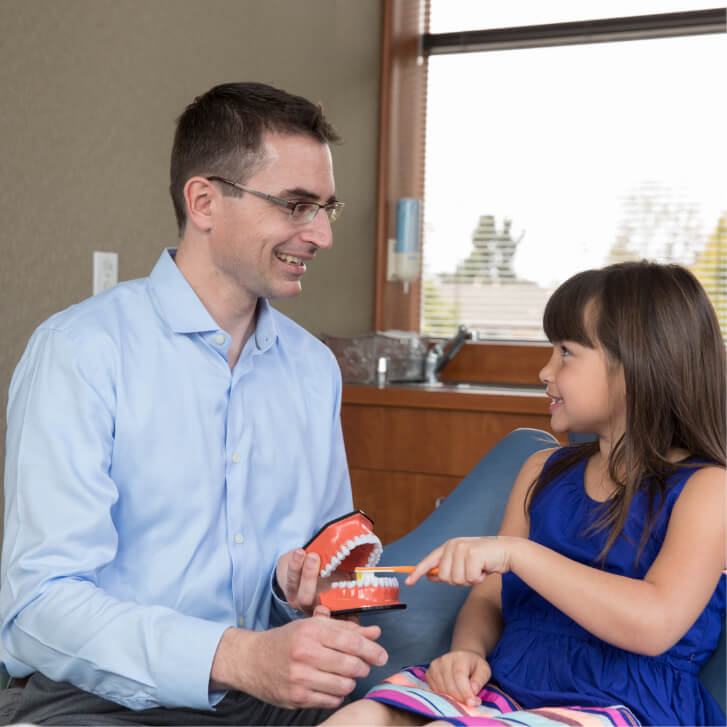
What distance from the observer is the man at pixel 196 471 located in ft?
3.42

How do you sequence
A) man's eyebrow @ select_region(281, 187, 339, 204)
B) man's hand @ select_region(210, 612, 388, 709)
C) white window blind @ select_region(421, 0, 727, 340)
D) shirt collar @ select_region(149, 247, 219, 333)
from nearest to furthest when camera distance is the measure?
man's hand @ select_region(210, 612, 388, 709) < shirt collar @ select_region(149, 247, 219, 333) < man's eyebrow @ select_region(281, 187, 339, 204) < white window blind @ select_region(421, 0, 727, 340)

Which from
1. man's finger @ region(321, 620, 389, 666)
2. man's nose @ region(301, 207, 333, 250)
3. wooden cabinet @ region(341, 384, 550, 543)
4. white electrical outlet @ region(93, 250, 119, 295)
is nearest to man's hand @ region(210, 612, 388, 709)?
man's finger @ region(321, 620, 389, 666)

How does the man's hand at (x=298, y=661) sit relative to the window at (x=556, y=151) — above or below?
below

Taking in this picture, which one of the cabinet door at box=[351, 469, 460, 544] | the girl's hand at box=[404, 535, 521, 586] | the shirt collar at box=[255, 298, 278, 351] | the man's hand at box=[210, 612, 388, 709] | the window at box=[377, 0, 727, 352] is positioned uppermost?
the window at box=[377, 0, 727, 352]

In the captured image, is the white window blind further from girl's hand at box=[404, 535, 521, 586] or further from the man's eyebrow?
girl's hand at box=[404, 535, 521, 586]

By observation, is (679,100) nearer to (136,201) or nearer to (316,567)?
(136,201)

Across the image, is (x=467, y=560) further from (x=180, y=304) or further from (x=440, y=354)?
(x=440, y=354)

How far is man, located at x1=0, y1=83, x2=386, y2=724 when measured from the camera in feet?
3.42

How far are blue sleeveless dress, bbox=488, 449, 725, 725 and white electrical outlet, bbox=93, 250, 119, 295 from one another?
3.74 feet

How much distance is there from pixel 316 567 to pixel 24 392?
452 millimetres

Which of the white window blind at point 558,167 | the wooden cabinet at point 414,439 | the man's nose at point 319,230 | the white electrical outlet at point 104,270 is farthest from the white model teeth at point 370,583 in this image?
the white window blind at point 558,167

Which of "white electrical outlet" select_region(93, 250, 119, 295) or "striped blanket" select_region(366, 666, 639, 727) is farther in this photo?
"white electrical outlet" select_region(93, 250, 119, 295)

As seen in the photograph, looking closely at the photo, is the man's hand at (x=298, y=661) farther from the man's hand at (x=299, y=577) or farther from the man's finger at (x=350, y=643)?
the man's hand at (x=299, y=577)

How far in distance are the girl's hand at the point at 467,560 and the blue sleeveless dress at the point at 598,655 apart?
18 cm
